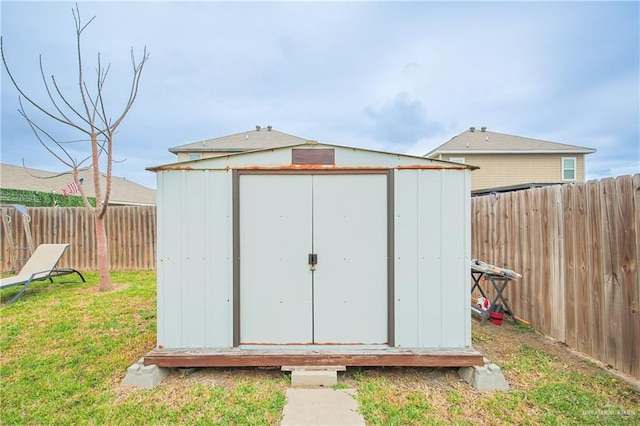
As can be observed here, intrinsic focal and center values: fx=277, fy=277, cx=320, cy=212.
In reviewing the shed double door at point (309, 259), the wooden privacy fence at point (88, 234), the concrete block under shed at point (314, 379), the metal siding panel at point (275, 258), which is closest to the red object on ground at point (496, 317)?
the shed double door at point (309, 259)

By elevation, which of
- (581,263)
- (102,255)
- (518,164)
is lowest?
(102,255)

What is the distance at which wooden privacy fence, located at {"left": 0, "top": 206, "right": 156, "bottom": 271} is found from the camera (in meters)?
7.72

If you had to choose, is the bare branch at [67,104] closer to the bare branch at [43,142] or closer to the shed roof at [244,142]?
the bare branch at [43,142]

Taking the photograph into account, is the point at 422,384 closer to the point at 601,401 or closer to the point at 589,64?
the point at 601,401

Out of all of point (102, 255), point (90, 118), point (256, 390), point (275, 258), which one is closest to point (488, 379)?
point (256, 390)

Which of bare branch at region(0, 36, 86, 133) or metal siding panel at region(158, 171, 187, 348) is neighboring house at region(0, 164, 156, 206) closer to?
bare branch at region(0, 36, 86, 133)

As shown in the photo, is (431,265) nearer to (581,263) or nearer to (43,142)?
(581,263)

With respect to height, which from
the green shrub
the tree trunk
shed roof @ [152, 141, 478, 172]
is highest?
the green shrub

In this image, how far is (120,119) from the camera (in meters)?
5.59

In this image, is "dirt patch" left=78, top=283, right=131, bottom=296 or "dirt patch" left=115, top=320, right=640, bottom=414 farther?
"dirt patch" left=78, top=283, right=131, bottom=296

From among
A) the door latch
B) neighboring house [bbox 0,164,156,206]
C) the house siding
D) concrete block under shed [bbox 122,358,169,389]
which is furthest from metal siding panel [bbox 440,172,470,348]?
the house siding

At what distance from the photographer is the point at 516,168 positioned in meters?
14.2

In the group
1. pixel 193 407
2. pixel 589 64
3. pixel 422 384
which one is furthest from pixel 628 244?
pixel 589 64

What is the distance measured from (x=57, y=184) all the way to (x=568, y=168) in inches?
1102
